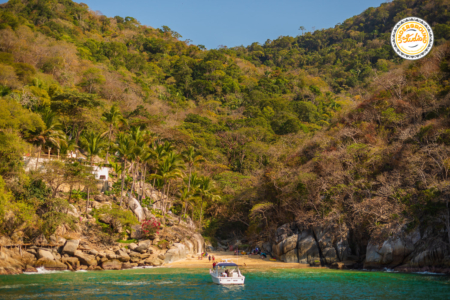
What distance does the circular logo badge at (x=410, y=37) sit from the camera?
30156mm

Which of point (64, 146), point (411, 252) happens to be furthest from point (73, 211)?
point (411, 252)

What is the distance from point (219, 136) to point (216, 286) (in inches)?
1785

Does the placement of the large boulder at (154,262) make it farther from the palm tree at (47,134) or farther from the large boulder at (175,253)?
the palm tree at (47,134)

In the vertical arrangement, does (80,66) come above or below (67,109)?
above

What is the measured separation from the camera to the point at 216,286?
72.6ft

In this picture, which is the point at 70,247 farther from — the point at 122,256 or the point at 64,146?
the point at 64,146

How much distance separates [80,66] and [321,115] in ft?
176

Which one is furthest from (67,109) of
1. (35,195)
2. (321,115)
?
(321,115)

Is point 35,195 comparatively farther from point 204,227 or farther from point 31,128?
point 204,227

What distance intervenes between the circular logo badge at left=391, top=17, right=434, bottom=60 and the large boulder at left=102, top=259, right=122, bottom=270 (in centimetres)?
3148

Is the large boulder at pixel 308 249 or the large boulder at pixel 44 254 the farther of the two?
the large boulder at pixel 308 249

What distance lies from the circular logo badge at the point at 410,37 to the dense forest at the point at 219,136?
6.05m

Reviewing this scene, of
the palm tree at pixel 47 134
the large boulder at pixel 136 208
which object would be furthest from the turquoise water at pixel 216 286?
the palm tree at pixel 47 134

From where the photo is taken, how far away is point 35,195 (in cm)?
2878
